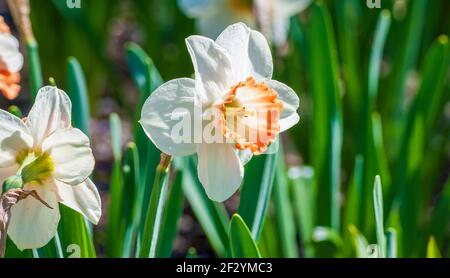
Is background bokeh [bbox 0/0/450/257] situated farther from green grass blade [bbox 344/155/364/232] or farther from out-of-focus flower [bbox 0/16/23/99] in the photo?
out-of-focus flower [bbox 0/16/23/99]

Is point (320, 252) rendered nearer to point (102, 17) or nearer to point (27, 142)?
point (27, 142)

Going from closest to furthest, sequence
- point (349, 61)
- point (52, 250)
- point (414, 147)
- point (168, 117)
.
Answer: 1. point (168, 117)
2. point (52, 250)
3. point (414, 147)
4. point (349, 61)

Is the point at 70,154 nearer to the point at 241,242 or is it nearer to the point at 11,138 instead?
the point at 11,138

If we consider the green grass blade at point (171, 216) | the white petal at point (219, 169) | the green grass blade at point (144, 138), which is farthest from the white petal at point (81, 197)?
the green grass blade at point (171, 216)

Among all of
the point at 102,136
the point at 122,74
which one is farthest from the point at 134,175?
the point at 122,74

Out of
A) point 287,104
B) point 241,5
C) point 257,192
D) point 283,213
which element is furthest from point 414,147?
point 287,104
